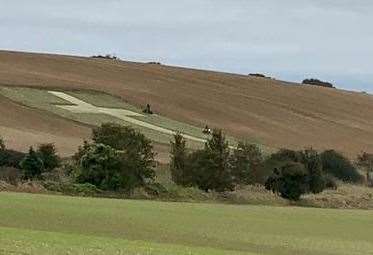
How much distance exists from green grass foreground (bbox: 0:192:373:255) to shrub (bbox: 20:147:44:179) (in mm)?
11371

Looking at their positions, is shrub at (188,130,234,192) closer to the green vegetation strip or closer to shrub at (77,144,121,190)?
shrub at (77,144,121,190)

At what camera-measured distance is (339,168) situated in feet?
270

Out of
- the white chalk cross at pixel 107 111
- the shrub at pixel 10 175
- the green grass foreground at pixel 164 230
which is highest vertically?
the white chalk cross at pixel 107 111

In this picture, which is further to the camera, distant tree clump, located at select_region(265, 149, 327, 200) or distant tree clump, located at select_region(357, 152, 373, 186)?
distant tree clump, located at select_region(357, 152, 373, 186)

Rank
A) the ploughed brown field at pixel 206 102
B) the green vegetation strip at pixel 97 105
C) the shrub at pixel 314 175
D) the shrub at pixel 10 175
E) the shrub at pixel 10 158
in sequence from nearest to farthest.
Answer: the shrub at pixel 10 175, the shrub at pixel 10 158, the shrub at pixel 314 175, the green vegetation strip at pixel 97 105, the ploughed brown field at pixel 206 102

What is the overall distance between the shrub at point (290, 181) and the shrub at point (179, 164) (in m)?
6.80

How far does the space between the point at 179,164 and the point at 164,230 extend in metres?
29.1

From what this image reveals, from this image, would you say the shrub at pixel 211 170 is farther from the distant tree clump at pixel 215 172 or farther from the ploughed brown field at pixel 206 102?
the ploughed brown field at pixel 206 102

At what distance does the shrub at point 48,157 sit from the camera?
199 ft

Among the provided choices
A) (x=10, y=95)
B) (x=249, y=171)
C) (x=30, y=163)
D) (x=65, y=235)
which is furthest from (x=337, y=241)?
(x=10, y=95)

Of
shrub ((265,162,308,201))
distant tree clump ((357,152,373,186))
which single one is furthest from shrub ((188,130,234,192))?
distant tree clump ((357,152,373,186))

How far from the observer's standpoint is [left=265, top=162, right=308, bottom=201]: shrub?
64.9 meters

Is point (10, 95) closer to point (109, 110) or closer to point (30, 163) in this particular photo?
point (109, 110)

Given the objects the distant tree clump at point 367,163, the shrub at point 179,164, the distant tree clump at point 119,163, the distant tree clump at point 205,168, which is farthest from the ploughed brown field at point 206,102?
the distant tree clump at point 119,163
